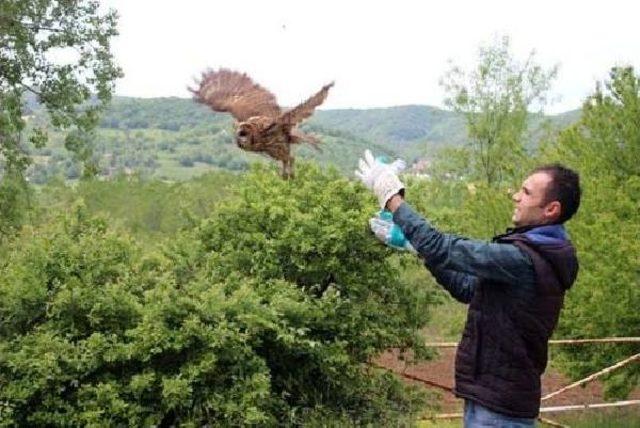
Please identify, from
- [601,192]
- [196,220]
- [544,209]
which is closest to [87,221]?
[196,220]

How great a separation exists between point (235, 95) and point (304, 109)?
0.39 m

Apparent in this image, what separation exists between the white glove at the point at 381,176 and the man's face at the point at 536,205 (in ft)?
1.39

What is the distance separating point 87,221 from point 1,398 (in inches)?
48.2

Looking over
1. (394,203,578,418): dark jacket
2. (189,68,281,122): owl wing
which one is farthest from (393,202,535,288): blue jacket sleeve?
(189,68,281,122): owl wing

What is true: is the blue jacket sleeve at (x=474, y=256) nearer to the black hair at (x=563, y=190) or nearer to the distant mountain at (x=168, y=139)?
the black hair at (x=563, y=190)

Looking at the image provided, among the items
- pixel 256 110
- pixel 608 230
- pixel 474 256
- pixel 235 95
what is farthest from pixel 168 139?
pixel 474 256

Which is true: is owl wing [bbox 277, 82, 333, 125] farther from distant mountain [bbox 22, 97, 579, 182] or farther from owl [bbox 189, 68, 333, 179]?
distant mountain [bbox 22, 97, 579, 182]

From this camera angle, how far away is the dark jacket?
2775 millimetres

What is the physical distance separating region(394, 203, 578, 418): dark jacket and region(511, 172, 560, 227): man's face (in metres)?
0.03

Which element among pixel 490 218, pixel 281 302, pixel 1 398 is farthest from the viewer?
pixel 490 218

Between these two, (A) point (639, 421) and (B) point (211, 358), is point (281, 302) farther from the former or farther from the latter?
(A) point (639, 421)

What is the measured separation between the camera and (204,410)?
13.9ft

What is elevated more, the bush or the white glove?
the white glove

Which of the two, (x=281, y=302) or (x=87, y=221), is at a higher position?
(x=87, y=221)
